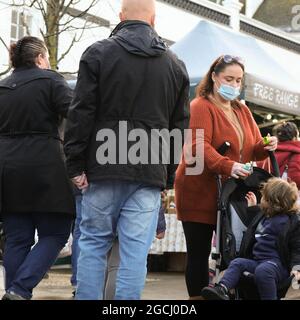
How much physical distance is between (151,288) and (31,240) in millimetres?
2759

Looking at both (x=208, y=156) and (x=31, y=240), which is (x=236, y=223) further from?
(x=31, y=240)

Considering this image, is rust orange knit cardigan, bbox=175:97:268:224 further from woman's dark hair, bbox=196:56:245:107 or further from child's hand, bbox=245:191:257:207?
child's hand, bbox=245:191:257:207

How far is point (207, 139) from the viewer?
5.26 m

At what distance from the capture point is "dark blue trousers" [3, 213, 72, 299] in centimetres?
498

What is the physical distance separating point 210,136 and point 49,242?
1279 millimetres

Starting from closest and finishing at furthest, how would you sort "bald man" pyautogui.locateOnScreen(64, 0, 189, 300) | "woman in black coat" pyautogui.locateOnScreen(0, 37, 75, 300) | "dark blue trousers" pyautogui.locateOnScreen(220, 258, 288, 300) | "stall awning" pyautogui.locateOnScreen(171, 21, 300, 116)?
"bald man" pyautogui.locateOnScreen(64, 0, 189, 300) → "dark blue trousers" pyautogui.locateOnScreen(220, 258, 288, 300) → "woman in black coat" pyautogui.locateOnScreen(0, 37, 75, 300) → "stall awning" pyautogui.locateOnScreen(171, 21, 300, 116)

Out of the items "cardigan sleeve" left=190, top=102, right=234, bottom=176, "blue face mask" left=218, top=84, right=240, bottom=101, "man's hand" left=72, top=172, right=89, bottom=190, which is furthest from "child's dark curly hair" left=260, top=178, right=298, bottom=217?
"man's hand" left=72, top=172, right=89, bottom=190

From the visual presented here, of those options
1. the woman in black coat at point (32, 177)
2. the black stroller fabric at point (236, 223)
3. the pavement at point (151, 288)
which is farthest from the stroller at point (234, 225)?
the pavement at point (151, 288)

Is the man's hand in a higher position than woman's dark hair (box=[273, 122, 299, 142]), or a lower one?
higher

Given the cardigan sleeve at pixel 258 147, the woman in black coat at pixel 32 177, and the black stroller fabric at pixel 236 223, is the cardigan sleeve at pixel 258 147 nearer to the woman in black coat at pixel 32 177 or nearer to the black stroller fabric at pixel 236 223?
the black stroller fabric at pixel 236 223

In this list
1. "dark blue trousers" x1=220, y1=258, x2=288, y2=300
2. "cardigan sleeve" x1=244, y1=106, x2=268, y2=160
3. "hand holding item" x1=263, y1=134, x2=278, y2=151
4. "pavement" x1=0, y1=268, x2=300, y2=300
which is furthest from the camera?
"pavement" x1=0, y1=268, x2=300, y2=300

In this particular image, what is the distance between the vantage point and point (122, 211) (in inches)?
169
